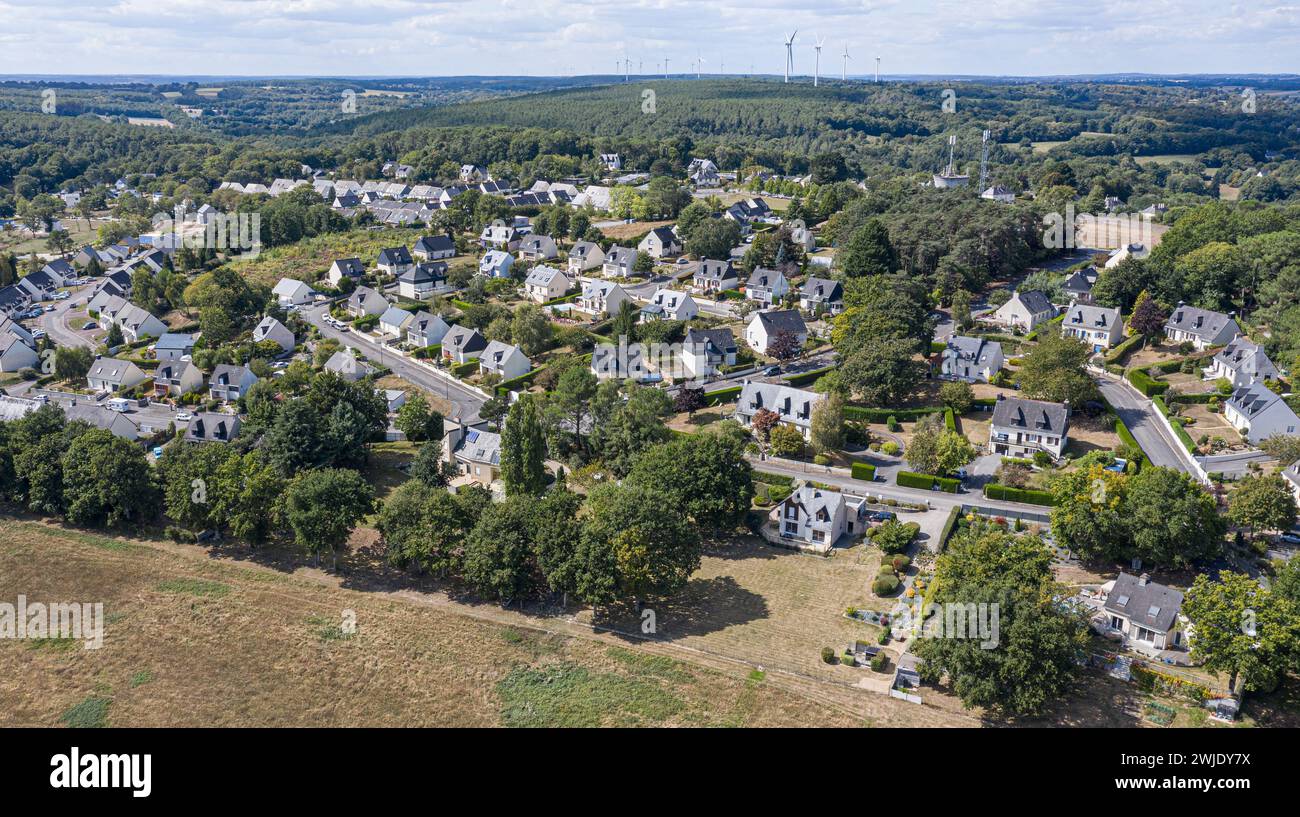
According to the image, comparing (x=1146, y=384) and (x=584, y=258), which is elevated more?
(x=584, y=258)

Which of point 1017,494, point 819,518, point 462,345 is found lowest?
point 819,518

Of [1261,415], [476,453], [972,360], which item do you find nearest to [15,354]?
[476,453]

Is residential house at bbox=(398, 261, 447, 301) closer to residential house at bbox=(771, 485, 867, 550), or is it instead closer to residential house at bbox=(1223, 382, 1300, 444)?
residential house at bbox=(771, 485, 867, 550)

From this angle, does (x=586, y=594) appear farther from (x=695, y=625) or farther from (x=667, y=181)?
(x=667, y=181)

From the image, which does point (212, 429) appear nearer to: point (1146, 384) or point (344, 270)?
point (344, 270)

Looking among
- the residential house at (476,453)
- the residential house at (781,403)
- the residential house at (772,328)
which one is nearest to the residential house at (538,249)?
the residential house at (772,328)

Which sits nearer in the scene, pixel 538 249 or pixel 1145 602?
pixel 1145 602
